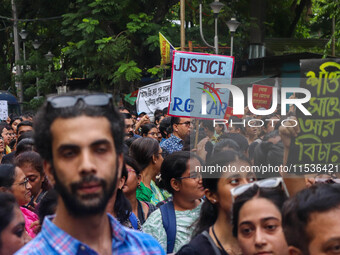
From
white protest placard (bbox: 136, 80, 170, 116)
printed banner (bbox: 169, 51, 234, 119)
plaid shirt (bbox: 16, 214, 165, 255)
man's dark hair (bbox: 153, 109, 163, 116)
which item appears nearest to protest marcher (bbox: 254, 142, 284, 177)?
printed banner (bbox: 169, 51, 234, 119)

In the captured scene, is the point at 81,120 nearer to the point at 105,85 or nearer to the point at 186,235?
the point at 186,235

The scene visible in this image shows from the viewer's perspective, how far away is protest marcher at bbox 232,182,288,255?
2.99m

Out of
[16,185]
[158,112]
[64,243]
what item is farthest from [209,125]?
[64,243]

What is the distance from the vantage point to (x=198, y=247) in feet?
10.6

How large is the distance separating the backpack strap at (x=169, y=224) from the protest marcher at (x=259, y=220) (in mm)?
1135

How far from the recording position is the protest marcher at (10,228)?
3115 mm

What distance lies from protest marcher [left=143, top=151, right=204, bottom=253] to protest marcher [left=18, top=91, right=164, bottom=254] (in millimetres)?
1882

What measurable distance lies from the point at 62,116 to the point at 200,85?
5.33 metres

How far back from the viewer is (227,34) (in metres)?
24.7

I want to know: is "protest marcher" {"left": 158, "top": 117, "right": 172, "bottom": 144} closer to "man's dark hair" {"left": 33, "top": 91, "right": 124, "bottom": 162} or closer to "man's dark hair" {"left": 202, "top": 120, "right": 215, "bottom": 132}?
"man's dark hair" {"left": 202, "top": 120, "right": 215, "bottom": 132}

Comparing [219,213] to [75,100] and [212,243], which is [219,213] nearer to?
[212,243]

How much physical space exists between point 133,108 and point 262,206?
1976cm

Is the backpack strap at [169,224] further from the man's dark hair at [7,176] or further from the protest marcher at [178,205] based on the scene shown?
the man's dark hair at [7,176]

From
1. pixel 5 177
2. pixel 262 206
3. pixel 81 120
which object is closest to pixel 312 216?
pixel 262 206
